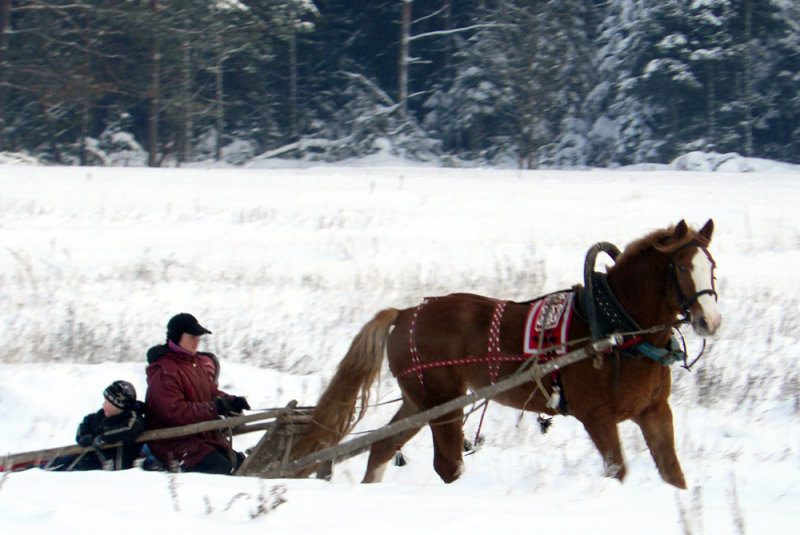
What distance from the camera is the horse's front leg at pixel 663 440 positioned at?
450cm

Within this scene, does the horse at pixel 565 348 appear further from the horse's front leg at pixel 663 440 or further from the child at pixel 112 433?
the child at pixel 112 433

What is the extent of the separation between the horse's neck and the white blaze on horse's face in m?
0.23

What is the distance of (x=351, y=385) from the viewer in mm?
5555

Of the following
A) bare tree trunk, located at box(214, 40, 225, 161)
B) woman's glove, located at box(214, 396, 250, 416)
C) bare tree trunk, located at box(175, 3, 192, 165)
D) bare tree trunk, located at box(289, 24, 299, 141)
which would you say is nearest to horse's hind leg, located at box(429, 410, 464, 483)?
woman's glove, located at box(214, 396, 250, 416)

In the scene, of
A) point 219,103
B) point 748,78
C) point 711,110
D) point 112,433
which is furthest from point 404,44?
point 112,433

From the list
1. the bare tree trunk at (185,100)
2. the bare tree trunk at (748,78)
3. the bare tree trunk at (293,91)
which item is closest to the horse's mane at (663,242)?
the bare tree trunk at (185,100)

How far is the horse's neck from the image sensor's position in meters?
4.54

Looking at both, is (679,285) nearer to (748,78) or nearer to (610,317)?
(610,317)

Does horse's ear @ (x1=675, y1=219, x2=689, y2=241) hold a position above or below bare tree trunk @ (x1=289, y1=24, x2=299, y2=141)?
below

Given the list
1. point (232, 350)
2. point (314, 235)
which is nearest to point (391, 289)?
point (232, 350)

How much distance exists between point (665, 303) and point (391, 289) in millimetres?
5873

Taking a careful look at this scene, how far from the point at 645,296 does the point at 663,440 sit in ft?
2.66

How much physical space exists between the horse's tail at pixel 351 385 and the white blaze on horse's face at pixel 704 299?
2090 mm

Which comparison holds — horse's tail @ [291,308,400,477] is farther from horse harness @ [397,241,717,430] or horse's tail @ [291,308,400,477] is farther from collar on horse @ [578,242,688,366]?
collar on horse @ [578,242,688,366]
